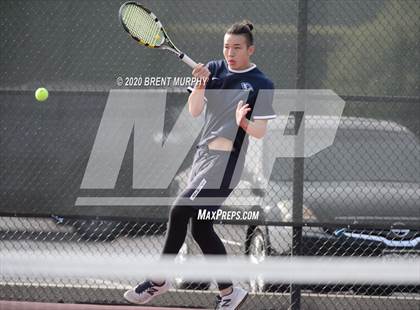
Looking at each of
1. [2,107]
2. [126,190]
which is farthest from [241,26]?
[2,107]

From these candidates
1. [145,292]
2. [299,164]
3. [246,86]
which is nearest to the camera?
[145,292]

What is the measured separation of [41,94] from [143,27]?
1.06 meters

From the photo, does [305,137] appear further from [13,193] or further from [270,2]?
[13,193]

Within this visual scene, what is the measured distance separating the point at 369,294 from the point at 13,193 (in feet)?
8.70

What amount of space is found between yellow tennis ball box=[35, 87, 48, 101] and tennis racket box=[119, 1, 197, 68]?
1.01 m

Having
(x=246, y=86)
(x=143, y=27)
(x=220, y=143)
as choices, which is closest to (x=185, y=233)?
(x=220, y=143)

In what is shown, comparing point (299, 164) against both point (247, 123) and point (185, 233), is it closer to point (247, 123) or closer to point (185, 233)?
point (247, 123)

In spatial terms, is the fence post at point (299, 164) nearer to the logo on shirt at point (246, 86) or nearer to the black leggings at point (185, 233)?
the logo on shirt at point (246, 86)

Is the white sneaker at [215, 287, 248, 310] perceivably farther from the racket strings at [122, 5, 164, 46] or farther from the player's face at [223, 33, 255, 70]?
the racket strings at [122, 5, 164, 46]

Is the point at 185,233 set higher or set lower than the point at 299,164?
lower

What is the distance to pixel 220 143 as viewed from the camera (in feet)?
17.7

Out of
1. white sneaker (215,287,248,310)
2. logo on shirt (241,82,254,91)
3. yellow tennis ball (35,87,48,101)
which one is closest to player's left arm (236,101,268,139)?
logo on shirt (241,82,254,91)

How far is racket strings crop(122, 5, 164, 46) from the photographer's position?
556 cm

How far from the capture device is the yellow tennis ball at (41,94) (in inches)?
245
